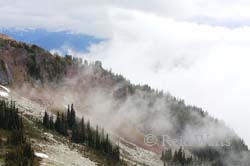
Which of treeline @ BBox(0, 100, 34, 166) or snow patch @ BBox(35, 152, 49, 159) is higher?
treeline @ BBox(0, 100, 34, 166)

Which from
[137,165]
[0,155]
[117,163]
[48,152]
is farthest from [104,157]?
[0,155]

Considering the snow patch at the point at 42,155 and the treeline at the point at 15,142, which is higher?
the treeline at the point at 15,142

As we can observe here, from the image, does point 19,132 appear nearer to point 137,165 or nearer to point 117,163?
point 117,163

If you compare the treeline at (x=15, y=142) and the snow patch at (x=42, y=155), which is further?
the snow patch at (x=42, y=155)

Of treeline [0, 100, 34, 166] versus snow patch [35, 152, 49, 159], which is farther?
snow patch [35, 152, 49, 159]

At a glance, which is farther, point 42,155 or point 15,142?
point 15,142

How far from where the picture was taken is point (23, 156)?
122125 millimetres

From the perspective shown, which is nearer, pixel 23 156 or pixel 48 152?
pixel 23 156

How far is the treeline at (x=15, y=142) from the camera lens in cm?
11618

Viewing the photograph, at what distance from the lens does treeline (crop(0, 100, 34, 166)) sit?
4574 inches

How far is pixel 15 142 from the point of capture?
13675cm

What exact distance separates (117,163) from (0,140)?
5318 cm

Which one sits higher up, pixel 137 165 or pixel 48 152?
pixel 48 152

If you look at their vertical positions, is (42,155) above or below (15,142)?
below
